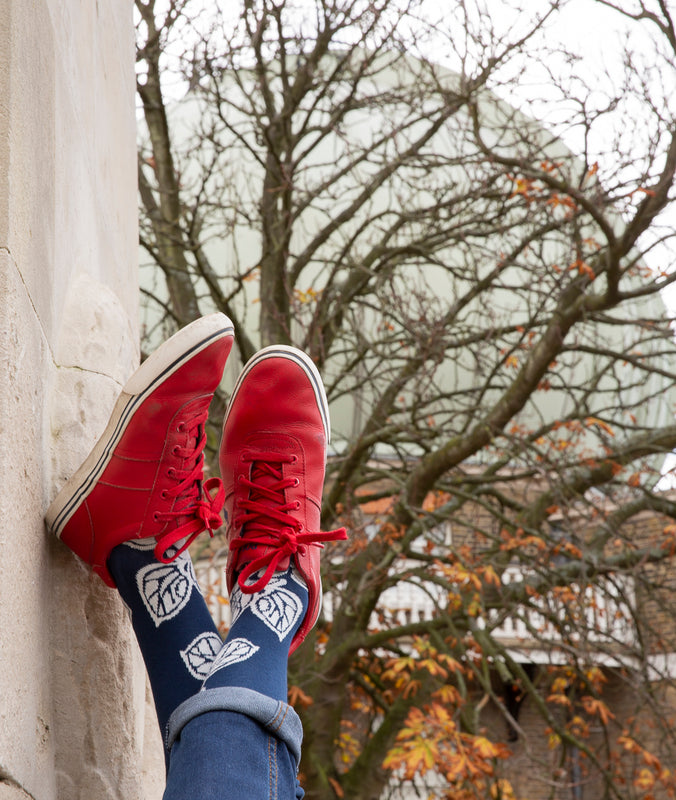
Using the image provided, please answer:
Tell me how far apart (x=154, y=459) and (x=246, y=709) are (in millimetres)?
461

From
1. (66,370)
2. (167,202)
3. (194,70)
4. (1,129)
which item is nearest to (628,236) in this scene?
(194,70)

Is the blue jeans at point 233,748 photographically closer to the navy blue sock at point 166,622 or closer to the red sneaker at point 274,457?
the navy blue sock at point 166,622

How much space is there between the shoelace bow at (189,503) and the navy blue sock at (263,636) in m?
0.12

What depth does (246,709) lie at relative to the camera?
3.82 feet

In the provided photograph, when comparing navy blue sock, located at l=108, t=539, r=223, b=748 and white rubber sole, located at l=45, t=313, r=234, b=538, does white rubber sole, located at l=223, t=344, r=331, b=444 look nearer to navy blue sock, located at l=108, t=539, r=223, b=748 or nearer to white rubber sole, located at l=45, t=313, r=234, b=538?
white rubber sole, located at l=45, t=313, r=234, b=538

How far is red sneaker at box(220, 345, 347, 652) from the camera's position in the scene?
1600 millimetres

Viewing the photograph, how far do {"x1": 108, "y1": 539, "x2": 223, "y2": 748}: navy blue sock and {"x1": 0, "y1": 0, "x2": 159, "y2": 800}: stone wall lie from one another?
0.20 feet

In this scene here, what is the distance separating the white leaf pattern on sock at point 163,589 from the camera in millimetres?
1415

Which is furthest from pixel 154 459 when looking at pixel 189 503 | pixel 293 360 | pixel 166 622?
pixel 293 360

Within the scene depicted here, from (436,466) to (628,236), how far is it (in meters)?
1.37

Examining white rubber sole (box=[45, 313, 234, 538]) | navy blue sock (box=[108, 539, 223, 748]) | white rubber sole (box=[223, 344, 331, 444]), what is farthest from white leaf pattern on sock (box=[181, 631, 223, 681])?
white rubber sole (box=[223, 344, 331, 444])

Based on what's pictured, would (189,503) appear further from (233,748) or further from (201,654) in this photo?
(233,748)

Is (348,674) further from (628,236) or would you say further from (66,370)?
(66,370)

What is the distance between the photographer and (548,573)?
15.7 ft
